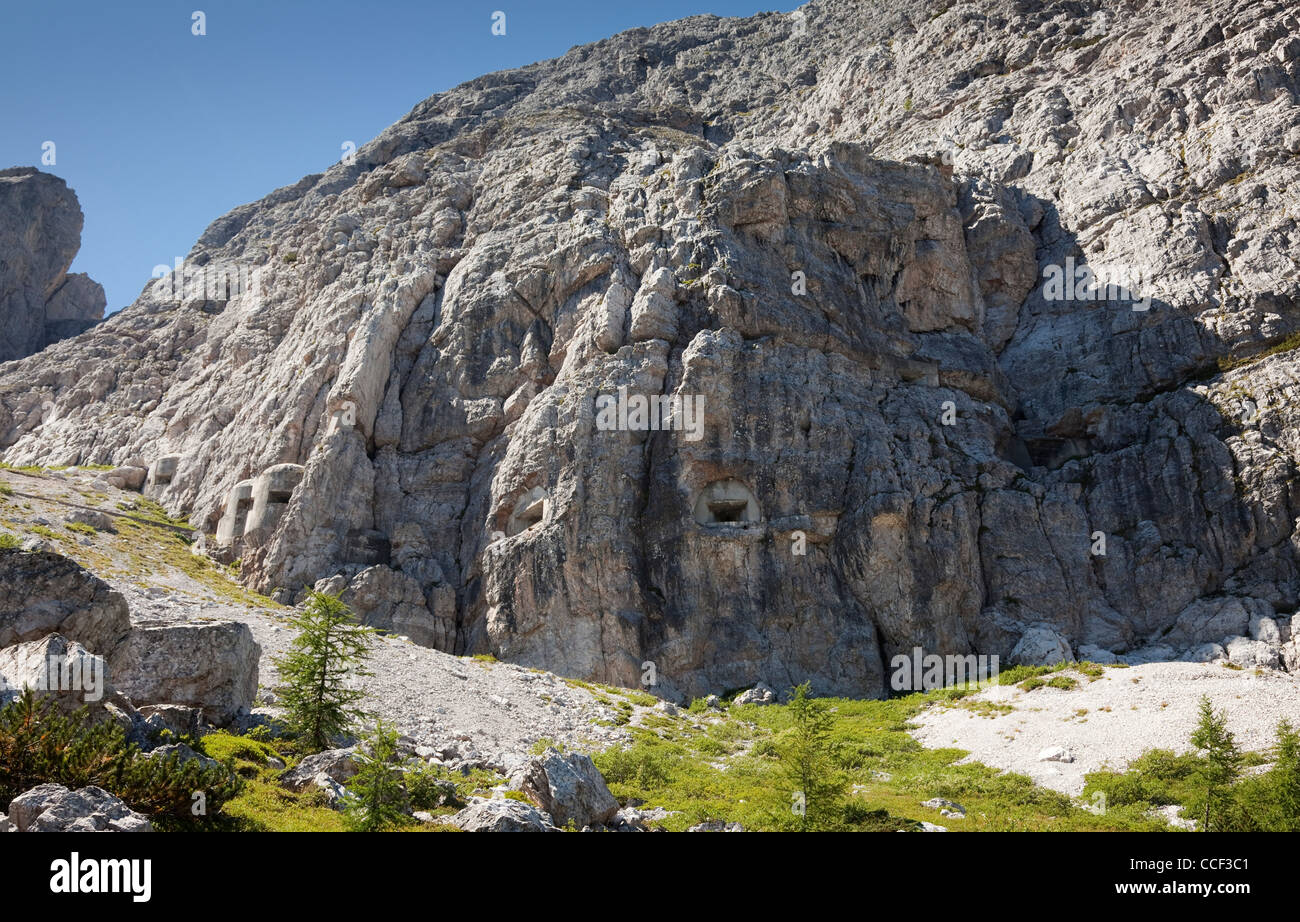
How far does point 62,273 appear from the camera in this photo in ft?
395

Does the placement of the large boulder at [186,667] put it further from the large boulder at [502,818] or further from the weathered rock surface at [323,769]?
the large boulder at [502,818]

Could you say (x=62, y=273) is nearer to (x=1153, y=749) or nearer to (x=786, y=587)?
(x=786, y=587)

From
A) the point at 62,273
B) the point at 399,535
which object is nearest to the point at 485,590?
the point at 399,535

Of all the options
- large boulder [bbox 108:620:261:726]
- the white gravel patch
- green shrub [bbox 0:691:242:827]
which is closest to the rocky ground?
large boulder [bbox 108:620:261:726]

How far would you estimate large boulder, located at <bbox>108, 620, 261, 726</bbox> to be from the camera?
21688 millimetres

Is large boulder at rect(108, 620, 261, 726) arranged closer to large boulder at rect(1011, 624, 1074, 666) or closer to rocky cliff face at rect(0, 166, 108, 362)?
large boulder at rect(1011, 624, 1074, 666)

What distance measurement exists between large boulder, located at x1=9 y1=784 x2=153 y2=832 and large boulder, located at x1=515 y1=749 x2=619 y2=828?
7937 mm

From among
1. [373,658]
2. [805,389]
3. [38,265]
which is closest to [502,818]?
[373,658]

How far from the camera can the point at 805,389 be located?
51375 mm

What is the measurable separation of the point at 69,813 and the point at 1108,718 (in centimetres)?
3015
